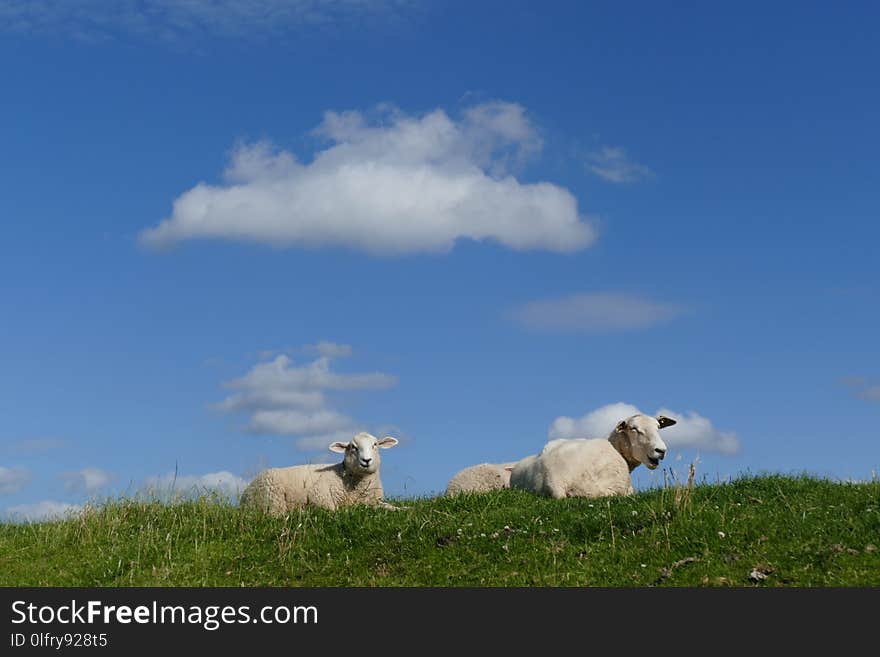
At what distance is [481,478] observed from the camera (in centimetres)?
2553

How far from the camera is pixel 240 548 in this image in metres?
19.8

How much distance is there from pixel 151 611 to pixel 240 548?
5.23 meters

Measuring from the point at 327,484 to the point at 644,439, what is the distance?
25.3 ft

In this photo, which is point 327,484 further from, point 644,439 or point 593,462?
point 644,439

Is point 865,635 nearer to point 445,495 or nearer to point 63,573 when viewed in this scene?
point 445,495

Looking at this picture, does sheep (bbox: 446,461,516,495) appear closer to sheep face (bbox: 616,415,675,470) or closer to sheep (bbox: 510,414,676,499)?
sheep (bbox: 510,414,676,499)

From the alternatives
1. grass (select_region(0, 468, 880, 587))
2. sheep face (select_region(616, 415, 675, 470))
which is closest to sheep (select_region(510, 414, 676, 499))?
sheep face (select_region(616, 415, 675, 470))

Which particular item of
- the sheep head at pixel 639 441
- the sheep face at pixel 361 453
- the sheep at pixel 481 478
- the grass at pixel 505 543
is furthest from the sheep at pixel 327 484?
the sheep head at pixel 639 441

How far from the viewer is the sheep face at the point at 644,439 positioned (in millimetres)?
24234

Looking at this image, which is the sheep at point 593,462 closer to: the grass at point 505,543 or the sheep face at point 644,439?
the sheep face at point 644,439

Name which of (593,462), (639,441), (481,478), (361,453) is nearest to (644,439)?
(639,441)

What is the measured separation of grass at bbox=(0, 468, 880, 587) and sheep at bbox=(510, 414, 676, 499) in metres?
0.66

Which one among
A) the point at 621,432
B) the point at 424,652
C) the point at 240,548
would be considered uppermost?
the point at 621,432

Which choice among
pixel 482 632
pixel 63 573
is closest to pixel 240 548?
pixel 63 573
